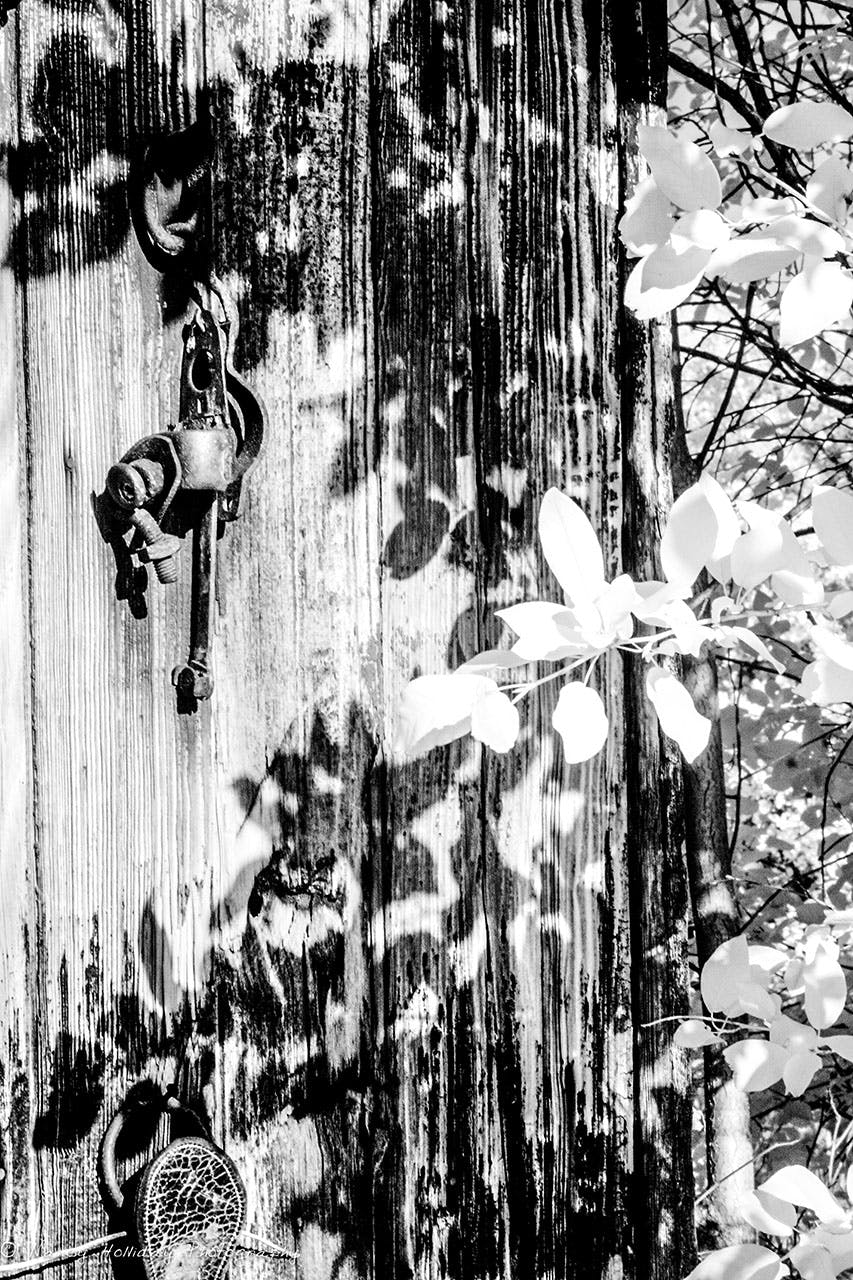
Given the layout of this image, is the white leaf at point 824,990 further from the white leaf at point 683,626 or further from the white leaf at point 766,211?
the white leaf at point 766,211

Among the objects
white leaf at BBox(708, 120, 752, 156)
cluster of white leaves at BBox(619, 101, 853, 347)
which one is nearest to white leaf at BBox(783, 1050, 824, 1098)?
cluster of white leaves at BBox(619, 101, 853, 347)

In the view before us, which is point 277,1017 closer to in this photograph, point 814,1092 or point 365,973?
point 365,973

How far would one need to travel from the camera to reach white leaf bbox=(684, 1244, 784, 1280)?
0.91 m

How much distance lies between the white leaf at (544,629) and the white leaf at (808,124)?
45 cm

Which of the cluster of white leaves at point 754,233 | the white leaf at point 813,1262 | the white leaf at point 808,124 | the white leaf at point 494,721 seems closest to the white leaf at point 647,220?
the cluster of white leaves at point 754,233

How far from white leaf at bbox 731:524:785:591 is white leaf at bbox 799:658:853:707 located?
0.36 ft

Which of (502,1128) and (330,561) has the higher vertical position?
(330,561)

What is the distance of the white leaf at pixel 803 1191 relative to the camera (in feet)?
2.89

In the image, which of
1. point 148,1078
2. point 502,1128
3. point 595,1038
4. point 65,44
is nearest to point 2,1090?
point 148,1078

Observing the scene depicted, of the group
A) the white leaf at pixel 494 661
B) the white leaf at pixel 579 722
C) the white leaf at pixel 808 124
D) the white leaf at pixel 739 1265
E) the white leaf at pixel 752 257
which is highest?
the white leaf at pixel 808 124

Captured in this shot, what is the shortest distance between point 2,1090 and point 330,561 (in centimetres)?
62

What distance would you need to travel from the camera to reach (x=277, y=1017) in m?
1.01

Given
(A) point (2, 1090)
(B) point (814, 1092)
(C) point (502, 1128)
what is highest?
(A) point (2, 1090)

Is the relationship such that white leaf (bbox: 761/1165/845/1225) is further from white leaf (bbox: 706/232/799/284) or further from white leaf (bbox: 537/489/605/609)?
white leaf (bbox: 706/232/799/284)
